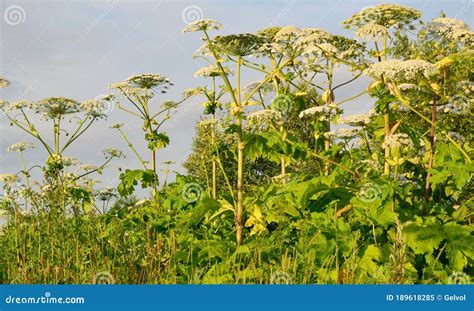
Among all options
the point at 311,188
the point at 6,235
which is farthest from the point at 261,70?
the point at 6,235

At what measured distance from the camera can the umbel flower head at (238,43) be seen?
773 cm

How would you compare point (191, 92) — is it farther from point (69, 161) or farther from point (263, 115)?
point (263, 115)

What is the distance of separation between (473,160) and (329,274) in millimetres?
2747

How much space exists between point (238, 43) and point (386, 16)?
206 centimetres

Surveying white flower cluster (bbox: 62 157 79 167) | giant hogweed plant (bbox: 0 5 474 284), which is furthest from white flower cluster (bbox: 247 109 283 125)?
white flower cluster (bbox: 62 157 79 167)

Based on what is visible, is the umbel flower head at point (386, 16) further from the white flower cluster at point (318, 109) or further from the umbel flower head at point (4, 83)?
the umbel flower head at point (4, 83)

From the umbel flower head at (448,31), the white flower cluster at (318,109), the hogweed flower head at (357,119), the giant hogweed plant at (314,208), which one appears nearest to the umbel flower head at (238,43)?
the giant hogweed plant at (314,208)

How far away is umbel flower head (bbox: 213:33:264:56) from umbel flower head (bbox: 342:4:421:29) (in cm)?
154

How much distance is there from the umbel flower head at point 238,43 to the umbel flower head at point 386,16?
1.54m

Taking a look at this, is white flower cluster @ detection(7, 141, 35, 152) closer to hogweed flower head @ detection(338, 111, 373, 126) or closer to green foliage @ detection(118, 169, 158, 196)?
green foliage @ detection(118, 169, 158, 196)

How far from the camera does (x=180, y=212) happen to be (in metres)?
9.17

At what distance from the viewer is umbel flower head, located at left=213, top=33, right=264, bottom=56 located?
773cm

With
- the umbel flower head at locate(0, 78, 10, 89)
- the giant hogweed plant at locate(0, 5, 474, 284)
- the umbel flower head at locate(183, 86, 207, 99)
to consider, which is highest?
the umbel flower head at locate(0, 78, 10, 89)

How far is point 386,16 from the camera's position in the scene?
8.59 metres
